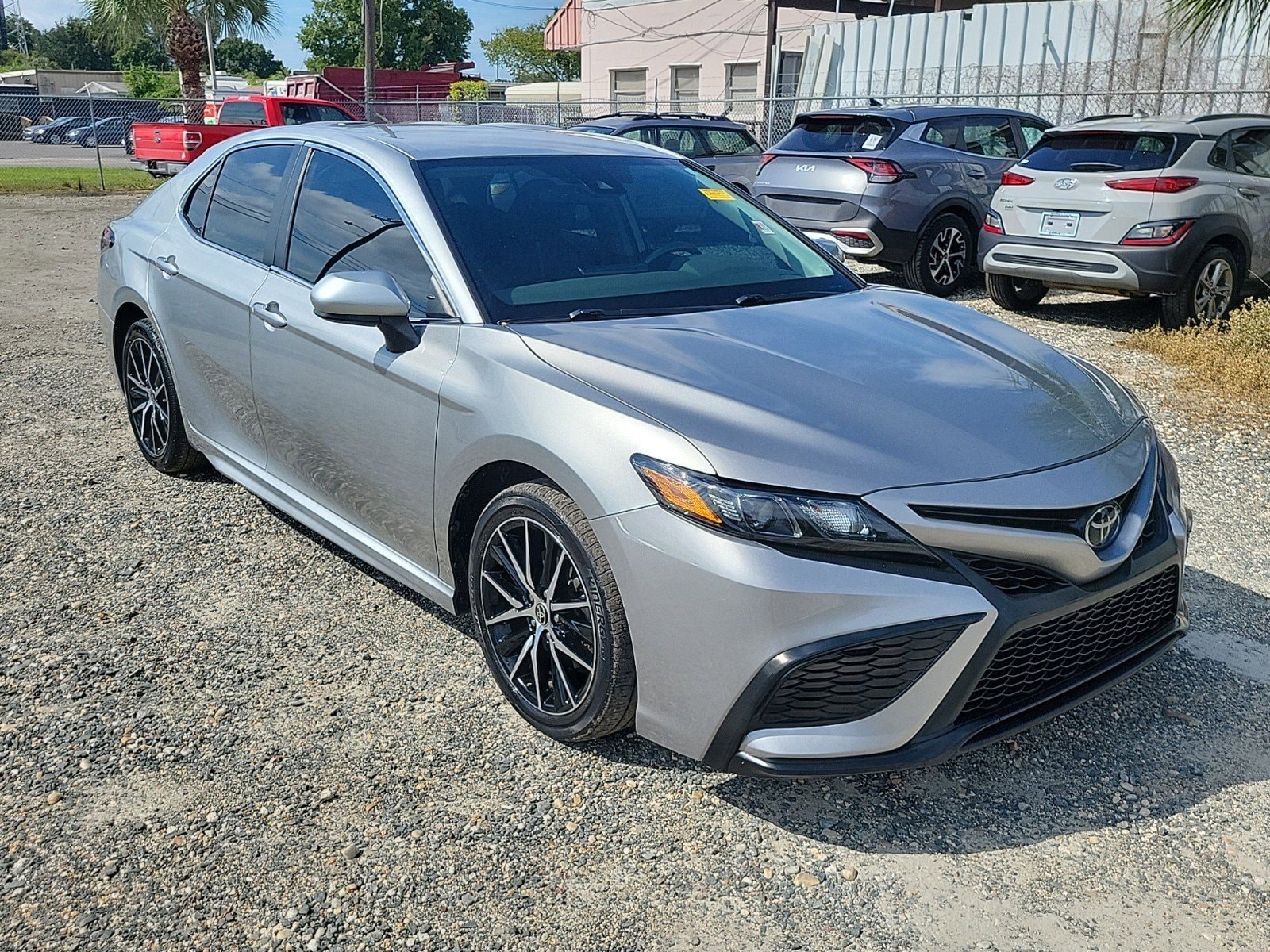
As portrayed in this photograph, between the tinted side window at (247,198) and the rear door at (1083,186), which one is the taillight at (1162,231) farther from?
the tinted side window at (247,198)

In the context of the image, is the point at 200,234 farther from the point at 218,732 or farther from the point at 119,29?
the point at 119,29

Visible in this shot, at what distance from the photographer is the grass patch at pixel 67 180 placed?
843 inches

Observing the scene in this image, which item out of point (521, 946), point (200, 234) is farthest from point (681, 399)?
point (200, 234)

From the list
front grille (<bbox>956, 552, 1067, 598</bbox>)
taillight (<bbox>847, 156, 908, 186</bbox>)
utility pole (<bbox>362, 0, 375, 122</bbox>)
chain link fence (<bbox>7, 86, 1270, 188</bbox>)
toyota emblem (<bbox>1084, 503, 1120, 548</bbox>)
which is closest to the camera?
front grille (<bbox>956, 552, 1067, 598</bbox>)

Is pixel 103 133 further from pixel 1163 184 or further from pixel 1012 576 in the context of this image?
pixel 1012 576

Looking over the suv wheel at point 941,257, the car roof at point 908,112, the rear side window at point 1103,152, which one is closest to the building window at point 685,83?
the car roof at point 908,112

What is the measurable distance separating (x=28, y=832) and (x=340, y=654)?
1116 mm

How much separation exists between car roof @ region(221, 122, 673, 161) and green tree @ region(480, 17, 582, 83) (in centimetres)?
6966

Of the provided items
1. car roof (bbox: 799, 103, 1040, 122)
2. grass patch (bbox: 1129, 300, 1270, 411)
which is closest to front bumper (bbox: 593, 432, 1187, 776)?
grass patch (bbox: 1129, 300, 1270, 411)

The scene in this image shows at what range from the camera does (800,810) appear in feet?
9.98

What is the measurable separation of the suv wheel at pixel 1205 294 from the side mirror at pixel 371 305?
7062 mm

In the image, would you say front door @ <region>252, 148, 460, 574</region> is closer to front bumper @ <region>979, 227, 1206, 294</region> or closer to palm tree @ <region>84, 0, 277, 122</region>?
front bumper @ <region>979, 227, 1206, 294</region>

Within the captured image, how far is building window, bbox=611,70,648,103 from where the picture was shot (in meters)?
31.7

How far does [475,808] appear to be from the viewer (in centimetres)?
300
